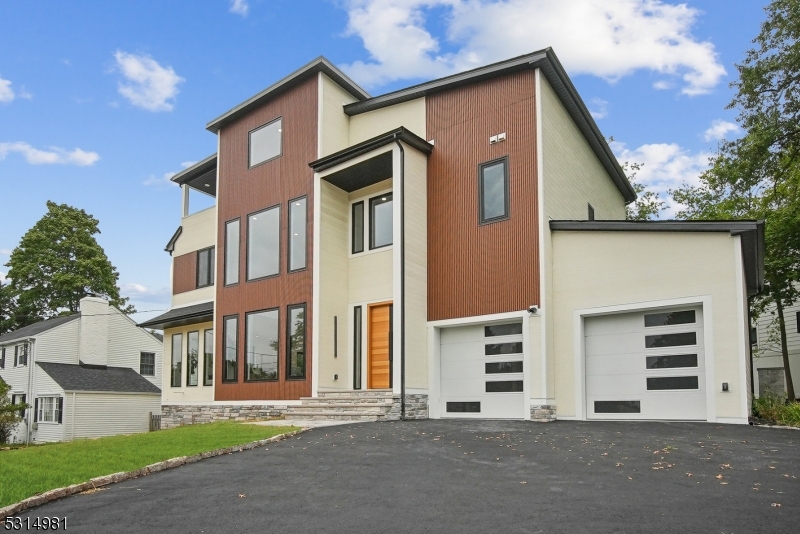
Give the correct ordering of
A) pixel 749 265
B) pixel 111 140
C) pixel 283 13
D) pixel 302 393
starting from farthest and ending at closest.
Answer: pixel 111 140 < pixel 283 13 < pixel 302 393 < pixel 749 265

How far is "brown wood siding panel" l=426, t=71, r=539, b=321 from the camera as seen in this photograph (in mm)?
12758

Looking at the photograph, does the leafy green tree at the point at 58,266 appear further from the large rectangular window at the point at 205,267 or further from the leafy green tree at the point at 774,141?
the leafy green tree at the point at 774,141

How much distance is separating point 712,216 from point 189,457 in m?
21.4

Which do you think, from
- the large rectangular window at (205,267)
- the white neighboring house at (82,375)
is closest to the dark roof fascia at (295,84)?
the large rectangular window at (205,267)

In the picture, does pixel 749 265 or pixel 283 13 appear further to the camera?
pixel 283 13

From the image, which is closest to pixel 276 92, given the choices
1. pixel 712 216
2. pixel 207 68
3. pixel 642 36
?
pixel 207 68

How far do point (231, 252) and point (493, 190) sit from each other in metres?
7.91

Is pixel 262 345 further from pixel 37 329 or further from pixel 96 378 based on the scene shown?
pixel 37 329

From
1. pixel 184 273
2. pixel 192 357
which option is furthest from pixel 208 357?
pixel 184 273

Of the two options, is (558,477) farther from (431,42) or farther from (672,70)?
(672,70)

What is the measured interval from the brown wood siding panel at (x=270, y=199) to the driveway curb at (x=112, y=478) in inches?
225

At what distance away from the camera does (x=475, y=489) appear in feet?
19.9

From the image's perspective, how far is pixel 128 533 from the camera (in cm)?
503

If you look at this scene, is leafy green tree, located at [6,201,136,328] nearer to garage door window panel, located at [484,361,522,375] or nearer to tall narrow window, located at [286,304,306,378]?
tall narrow window, located at [286,304,306,378]
